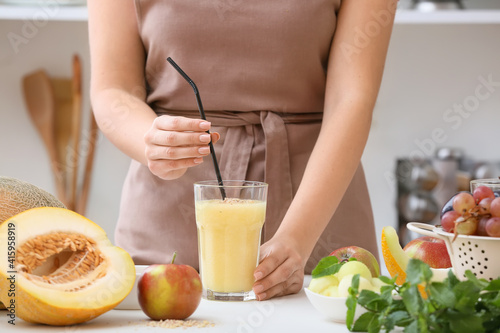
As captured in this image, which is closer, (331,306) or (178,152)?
(331,306)

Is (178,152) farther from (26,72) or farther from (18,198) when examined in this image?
(26,72)

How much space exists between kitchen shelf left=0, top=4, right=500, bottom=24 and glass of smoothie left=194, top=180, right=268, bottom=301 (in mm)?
1629

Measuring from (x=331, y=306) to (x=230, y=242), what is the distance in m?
0.20

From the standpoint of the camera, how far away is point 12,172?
8.58 feet

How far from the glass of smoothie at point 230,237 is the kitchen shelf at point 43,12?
5.55ft


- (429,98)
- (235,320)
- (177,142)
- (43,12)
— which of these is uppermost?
(43,12)

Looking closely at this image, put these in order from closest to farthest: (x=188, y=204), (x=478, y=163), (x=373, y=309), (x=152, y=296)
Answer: (x=373, y=309) < (x=152, y=296) < (x=188, y=204) < (x=478, y=163)

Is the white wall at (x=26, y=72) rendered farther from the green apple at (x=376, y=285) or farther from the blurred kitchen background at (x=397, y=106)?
the green apple at (x=376, y=285)

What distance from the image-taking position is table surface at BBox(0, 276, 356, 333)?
721 millimetres

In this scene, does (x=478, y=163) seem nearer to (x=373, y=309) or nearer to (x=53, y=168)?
(x=53, y=168)

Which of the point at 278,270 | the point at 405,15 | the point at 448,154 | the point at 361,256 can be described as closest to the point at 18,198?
the point at 278,270

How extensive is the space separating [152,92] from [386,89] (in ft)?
4.91

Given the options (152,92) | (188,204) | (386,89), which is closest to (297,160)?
(188,204)

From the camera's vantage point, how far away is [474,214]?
709 mm
